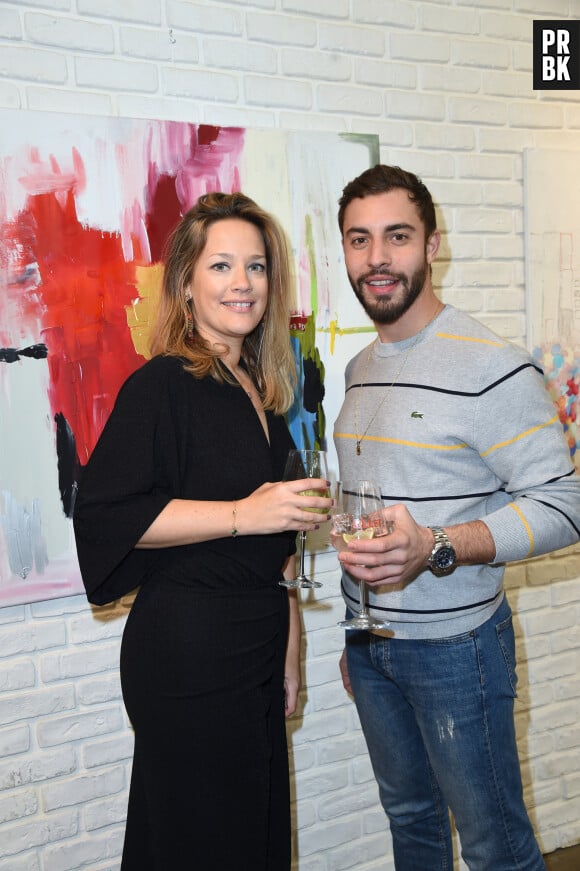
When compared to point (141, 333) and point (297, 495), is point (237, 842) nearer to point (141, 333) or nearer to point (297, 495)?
point (297, 495)

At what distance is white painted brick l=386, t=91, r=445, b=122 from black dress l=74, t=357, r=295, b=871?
3.98 feet

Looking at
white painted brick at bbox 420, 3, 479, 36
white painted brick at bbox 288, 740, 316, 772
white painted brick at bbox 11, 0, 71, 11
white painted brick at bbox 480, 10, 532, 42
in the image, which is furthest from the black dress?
white painted brick at bbox 480, 10, 532, 42

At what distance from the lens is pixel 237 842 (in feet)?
5.18

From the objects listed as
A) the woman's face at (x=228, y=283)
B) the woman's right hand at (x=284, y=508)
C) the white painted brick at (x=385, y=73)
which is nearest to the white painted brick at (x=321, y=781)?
the woman's right hand at (x=284, y=508)

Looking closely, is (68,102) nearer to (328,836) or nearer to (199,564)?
(199,564)

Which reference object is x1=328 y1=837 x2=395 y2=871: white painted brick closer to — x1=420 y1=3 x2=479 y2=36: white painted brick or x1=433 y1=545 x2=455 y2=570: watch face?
x1=433 y1=545 x2=455 y2=570: watch face

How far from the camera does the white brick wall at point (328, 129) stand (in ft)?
6.66

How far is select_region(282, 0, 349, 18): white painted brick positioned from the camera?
2.24 m

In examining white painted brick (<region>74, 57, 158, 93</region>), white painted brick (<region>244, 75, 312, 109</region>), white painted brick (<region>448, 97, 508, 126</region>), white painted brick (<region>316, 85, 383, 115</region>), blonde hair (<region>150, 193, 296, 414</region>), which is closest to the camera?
blonde hair (<region>150, 193, 296, 414</region>)

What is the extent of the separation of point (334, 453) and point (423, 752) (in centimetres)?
86

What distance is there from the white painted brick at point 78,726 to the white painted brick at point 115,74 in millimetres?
1538

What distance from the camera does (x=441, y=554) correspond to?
153 cm

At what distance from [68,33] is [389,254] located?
3.07ft

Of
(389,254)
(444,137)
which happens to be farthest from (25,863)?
(444,137)
